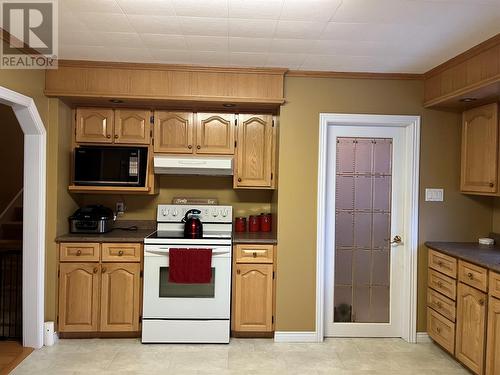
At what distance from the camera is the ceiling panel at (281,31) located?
2.15 metres

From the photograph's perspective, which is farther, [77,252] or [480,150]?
[77,252]

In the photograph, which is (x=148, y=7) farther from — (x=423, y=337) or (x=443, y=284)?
(x=423, y=337)

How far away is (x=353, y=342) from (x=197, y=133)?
2.33 m

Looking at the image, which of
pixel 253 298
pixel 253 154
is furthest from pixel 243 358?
pixel 253 154

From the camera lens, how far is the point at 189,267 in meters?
3.25

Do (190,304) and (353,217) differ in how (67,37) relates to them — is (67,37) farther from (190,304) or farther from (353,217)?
(353,217)

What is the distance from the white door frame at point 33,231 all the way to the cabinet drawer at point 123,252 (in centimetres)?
52

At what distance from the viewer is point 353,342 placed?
3.42 meters

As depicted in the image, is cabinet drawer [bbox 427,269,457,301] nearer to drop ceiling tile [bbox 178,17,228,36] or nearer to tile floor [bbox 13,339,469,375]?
tile floor [bbox 13,339,469,375]

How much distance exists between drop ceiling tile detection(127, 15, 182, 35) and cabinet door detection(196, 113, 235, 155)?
1.13 meters

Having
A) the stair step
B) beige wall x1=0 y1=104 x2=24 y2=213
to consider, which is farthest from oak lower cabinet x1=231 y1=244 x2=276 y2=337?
beige wall x1=0 y1=104 x2=24 y2=213

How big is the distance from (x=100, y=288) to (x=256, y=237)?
4.63 ft

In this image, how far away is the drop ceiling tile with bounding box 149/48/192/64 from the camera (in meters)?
2.94

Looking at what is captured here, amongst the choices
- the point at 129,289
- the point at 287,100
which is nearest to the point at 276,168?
the point at 287,100
